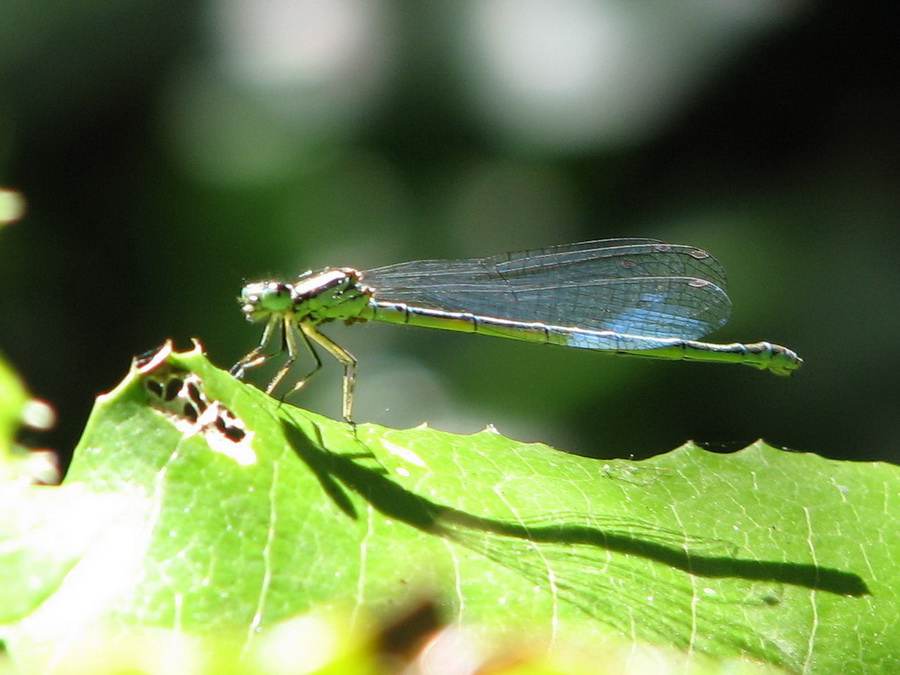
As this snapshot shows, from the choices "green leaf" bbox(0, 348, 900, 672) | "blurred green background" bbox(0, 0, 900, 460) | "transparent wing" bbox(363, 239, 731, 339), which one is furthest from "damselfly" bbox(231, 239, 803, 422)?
"green leaf" bbox(0, 348, 900, 672)

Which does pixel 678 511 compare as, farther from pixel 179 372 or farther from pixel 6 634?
pixel 6 634

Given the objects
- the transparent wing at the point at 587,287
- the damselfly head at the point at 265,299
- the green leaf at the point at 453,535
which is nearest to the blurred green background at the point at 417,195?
the transparent wing at the point at 587,287

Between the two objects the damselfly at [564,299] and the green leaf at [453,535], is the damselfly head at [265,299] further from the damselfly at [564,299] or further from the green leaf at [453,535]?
the green leaf at [453,535]

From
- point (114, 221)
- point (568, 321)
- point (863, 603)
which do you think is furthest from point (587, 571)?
point (114, 221)

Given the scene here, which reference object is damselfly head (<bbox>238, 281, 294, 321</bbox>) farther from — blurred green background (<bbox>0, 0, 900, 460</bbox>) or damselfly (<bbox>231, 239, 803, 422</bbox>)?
blurred green background (<bbox>0, 0, 900, 460</bbox>)

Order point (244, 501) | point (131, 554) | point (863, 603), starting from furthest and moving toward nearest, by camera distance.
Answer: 1. point (863, 603)
2. point (244, 501)
3. point (131, 554)

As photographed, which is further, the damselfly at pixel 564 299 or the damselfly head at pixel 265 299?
the damselfly at pixel 564 299
